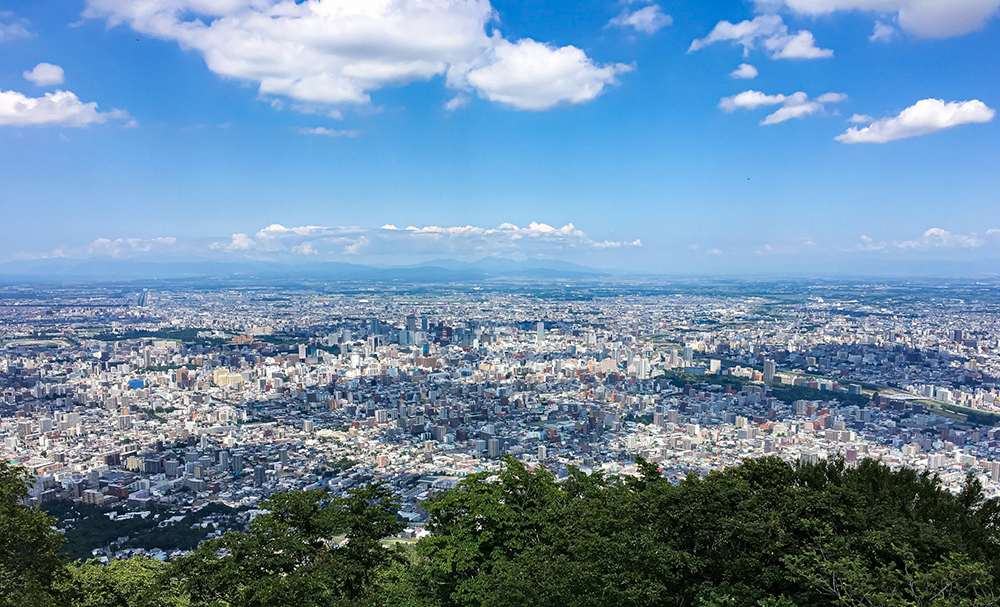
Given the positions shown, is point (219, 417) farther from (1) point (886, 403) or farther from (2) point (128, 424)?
(1) point (886, 403)

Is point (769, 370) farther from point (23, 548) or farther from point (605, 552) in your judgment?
point (23, 548)

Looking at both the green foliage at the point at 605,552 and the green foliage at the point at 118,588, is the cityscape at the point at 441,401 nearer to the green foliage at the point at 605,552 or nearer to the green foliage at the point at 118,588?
the green foliage at the point at 605,552

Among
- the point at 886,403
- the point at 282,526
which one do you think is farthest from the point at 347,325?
the point at 282,526

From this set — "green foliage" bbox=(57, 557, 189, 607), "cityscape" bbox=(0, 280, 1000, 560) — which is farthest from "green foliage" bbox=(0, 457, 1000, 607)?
"cityscape" bbox=(0, 280, 1000, 560)

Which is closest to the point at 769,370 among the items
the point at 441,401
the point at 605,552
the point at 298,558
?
the point at 441,401

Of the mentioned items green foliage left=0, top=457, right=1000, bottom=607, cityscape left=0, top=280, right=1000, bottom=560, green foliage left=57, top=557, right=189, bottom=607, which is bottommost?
cityscape left=0, top=280, right=1000, bottom=560

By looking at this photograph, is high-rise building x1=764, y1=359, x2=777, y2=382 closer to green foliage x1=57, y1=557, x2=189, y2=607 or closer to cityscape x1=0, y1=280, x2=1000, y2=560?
cityscape x1=0, y1=280, x2=1000, y2=560

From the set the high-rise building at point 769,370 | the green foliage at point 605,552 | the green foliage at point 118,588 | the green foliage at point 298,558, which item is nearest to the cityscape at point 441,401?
the high-rise building at point 769,370

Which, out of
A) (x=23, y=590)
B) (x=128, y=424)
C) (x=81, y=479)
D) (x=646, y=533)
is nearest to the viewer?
(x=23, y=590)
